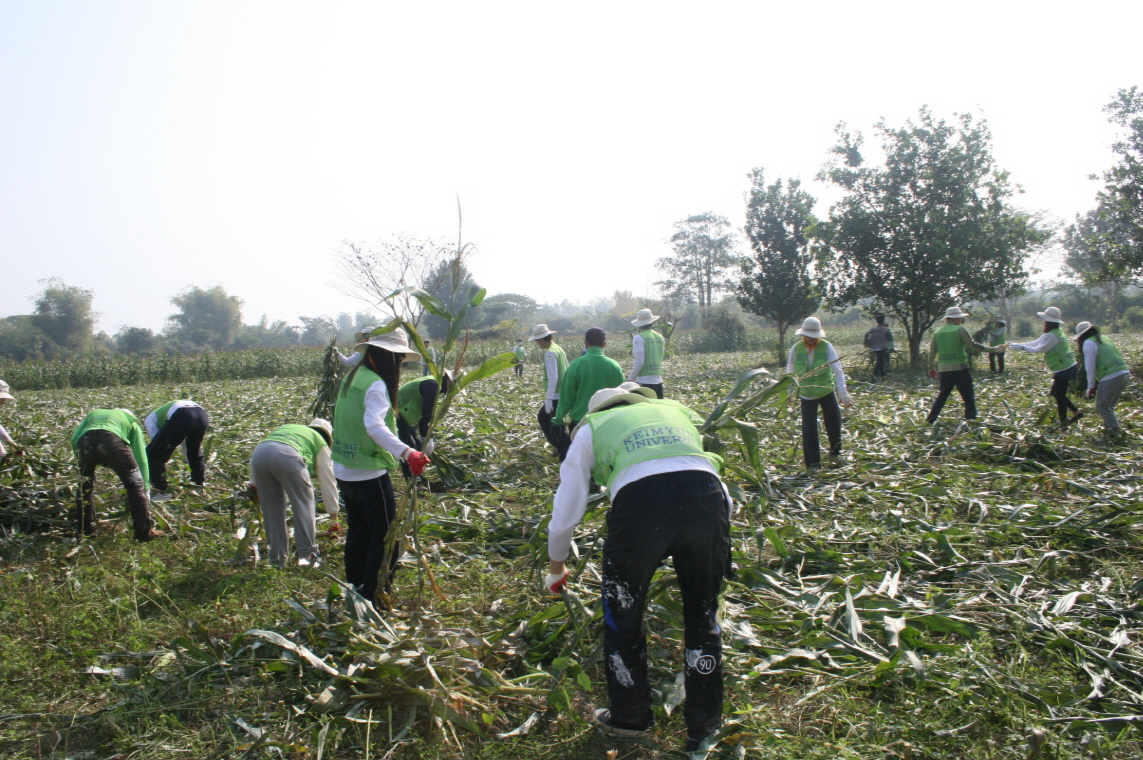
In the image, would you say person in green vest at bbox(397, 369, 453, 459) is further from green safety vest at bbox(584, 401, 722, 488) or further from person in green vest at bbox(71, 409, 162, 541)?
green safety vest at bbox(584, 401, 722, 488)

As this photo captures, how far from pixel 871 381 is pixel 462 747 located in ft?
47.3

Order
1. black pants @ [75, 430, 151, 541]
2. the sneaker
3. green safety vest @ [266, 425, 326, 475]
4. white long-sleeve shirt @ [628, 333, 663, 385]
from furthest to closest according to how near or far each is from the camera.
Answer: white long-sleeve shirt @ [628, 333, 663, 385], black pants @ [75, 430, 151, 541], green safety vest @ [266, 425, 326, 475], the sneaker

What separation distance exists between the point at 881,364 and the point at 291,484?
14259mm

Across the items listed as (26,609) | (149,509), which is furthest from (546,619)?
(149,509)

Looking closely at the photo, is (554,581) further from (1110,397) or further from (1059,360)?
(1059,360)

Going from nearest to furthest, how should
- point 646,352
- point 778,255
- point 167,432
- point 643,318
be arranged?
point 167,432
point 646,352
point 643,318
point 778,255

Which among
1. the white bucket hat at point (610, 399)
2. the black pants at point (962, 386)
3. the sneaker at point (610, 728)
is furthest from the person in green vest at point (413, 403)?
the black pants at point (962, 386)

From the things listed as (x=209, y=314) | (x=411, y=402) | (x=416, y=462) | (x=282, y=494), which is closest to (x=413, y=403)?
(x=411, y=402)

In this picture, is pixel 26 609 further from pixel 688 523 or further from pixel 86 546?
pixel 688 523

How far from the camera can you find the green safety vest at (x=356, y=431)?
11.9ft

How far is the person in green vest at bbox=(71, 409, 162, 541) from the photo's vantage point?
4.88 meters

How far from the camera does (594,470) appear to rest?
8.71 ft

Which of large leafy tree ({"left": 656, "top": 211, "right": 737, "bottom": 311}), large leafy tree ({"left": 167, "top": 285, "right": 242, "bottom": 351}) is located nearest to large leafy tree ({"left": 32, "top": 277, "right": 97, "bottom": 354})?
large leafy tree ({"left": 167, "top": 285, "right": 242, "bottom": 351})

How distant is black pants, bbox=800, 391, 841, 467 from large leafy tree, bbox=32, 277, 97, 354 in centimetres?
6389
